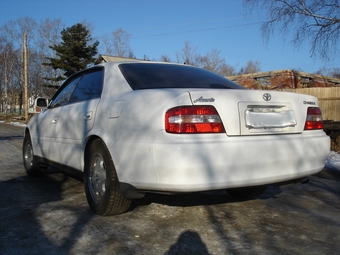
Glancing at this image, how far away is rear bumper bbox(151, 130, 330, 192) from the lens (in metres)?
2.46

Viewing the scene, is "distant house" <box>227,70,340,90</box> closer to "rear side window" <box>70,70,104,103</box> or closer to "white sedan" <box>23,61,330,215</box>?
"rear side window" <box>70,70,104,103</box>

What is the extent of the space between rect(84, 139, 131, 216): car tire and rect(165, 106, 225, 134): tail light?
743 mm

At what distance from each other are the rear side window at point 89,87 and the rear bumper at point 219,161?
54.2 inches

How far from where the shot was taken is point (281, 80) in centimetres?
1852

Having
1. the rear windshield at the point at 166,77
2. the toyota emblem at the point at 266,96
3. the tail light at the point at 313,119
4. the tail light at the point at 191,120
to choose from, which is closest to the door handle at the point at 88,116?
the rear windshield at the point at 166,77

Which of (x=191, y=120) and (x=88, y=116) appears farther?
(x=88, y=116)

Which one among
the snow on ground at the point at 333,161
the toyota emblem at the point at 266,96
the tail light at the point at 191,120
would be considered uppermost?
the toyota emblem at the point at 266,96

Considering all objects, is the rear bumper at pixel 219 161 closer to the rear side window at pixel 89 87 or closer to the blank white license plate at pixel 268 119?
the blank white license plate at pixel 268 119

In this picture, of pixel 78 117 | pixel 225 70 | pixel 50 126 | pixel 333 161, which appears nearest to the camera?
pixel 78 117

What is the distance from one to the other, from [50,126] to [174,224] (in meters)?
2.26

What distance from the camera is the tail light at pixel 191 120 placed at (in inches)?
99.8

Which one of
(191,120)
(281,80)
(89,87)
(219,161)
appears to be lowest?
(219,161)

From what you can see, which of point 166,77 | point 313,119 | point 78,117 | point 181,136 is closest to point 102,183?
Result: point 78,117

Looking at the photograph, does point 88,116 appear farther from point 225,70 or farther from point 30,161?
point 225,70
